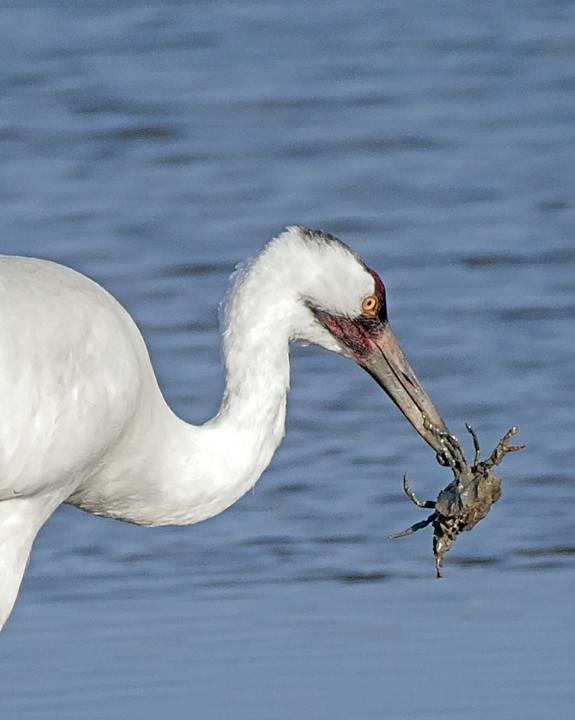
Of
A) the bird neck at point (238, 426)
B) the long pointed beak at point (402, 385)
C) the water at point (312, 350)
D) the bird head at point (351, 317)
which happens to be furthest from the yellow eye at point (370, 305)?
the water at point (312, 350)

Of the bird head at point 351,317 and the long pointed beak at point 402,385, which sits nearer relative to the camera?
the bird head at point 351,317

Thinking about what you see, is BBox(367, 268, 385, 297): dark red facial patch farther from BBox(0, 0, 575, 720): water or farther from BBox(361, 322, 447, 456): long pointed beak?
BBox(0, 0, 575, 720): water

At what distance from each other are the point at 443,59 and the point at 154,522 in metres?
9.22

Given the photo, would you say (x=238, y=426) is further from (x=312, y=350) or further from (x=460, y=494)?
(x=312, y=350)

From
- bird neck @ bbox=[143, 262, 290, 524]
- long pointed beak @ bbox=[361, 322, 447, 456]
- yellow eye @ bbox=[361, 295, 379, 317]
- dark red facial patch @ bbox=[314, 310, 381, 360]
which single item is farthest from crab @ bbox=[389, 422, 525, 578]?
bird neck @ bbox=[143, 262, 290, 524]

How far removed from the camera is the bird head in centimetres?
737

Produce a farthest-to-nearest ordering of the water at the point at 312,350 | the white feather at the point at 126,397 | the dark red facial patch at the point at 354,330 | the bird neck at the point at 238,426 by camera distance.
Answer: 1. the water at the point at 312,350
2. the dark red facial patch at the point at 354,330
3. the bird neck at the point at 238,426
4. the white feather at the point at 126,397

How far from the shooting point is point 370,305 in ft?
24.8

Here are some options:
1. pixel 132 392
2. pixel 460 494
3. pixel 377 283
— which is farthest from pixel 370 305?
pixel 132 392

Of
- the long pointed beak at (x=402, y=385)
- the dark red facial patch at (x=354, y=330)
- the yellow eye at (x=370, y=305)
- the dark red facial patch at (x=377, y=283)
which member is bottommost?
the long pointed beak at (x=402, y=385)

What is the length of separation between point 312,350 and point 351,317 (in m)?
3.79

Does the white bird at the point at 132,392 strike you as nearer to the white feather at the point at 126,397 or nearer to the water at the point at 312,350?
the white feather at the point at 126,397

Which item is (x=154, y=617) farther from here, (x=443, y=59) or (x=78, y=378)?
(x=443, y=59)

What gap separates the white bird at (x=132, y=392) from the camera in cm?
721
